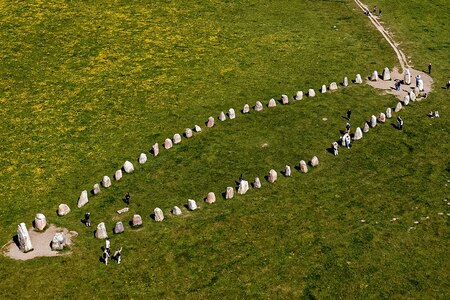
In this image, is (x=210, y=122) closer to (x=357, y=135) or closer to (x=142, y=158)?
(x=142, y=158)

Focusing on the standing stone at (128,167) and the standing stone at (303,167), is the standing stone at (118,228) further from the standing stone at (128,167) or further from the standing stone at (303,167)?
the standing stone at (303,167)

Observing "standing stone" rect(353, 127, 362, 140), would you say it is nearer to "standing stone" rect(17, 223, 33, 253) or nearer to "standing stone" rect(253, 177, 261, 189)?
"standing stone" rect(253, 177, 261, 189)

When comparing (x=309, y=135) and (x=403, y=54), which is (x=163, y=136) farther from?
(x=403, y=54)

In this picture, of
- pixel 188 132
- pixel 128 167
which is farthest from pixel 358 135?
pixel 128 167

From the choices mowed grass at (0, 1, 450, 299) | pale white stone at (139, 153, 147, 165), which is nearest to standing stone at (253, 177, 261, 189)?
mowed grass at (0, 1, 450, 299)

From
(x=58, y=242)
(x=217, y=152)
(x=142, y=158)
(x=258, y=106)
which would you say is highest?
(x=58, y=242)
